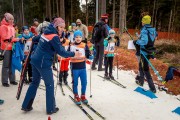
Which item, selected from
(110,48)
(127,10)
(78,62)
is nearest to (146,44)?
(110,48)

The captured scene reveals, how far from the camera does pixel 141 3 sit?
4178cm

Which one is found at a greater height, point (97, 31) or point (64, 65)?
point (97, 31)

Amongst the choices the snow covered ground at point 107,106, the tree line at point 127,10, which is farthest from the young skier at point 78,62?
the tree line at point 127,10

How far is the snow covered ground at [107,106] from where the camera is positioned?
204 inches

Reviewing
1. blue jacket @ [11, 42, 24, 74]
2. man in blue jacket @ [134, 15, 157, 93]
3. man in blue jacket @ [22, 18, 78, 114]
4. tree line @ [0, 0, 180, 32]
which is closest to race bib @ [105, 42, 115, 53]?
man in blue jacket @ [134, 15, 157, 93]

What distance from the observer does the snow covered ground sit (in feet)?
17.0

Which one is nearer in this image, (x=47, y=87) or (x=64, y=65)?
(x=47, y=87)

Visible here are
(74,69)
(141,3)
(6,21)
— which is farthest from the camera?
(141,3)

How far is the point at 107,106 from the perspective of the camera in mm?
5801

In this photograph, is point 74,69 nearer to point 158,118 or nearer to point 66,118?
point 66,118

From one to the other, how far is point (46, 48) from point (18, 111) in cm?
171

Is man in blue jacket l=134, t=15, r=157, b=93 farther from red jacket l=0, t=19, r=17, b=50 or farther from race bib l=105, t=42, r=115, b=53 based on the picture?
red jacket l=0, t=19, r=17, b=50

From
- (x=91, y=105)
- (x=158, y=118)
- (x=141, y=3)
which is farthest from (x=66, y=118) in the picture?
(x=141, y=3)

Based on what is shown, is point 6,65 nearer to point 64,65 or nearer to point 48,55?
point 64,65
